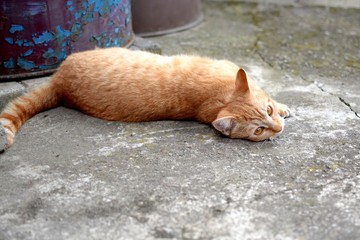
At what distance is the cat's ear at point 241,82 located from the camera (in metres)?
3.42

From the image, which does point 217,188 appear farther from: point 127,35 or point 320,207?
point 127,35

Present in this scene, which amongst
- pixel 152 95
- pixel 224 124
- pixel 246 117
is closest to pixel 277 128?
pixel 246 117

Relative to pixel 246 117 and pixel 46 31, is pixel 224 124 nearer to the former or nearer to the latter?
pixel 246 117

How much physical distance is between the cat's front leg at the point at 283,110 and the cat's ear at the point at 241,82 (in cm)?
44

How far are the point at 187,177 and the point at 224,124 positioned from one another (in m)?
0.54

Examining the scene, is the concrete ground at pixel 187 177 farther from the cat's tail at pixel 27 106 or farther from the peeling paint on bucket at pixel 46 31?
the peeling paint on bucket at pixel 46 31

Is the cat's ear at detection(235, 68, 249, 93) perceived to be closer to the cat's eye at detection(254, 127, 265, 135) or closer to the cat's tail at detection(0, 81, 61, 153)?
the cat's eye at detection(254, 127, 265, 135)

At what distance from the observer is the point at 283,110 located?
3850mm

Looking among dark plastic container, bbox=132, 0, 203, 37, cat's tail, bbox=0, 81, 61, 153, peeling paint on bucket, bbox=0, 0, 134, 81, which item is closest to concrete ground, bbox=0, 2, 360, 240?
cat's tail, bbox=0, 81, 61, 153

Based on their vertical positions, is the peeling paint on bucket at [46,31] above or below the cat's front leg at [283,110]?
above

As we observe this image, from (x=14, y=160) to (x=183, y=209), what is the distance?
4.08ft

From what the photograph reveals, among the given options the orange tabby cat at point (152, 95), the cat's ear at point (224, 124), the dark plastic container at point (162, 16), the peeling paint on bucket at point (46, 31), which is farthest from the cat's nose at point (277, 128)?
the dark plastic container at point (162, 16)

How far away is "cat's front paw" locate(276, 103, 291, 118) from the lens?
12.6 feet

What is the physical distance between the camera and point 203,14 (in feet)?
22.5
